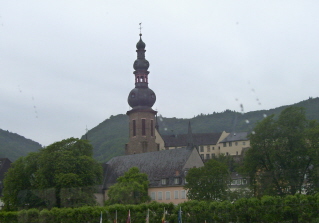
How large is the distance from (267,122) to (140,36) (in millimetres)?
58114

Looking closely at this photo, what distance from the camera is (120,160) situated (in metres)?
112

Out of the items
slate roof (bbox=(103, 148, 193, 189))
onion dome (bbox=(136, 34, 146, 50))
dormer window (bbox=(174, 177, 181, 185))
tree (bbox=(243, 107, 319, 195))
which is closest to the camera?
tree (bbox=(243, 107, 319, 195))

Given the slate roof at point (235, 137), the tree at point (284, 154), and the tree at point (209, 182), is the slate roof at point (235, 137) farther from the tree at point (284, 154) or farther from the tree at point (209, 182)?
the tree at point (209, 182)

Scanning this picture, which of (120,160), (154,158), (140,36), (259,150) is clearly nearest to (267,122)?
(259,150)

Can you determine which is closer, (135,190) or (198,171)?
(198,171)

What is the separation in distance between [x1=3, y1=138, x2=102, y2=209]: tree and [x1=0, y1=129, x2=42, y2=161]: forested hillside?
236ft

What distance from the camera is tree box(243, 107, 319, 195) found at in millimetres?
72938

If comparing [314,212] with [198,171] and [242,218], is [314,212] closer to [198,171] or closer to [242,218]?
[242,218]

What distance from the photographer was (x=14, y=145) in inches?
6570

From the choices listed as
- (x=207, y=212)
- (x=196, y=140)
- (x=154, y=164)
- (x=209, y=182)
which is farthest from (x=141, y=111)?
(x=207, y=212)

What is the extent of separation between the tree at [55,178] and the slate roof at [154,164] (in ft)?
50.9

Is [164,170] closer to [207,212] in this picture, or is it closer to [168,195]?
[168,195]

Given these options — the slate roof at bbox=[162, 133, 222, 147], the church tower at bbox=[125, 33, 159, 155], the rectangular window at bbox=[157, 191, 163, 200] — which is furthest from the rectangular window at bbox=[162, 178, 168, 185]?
the slate roof at bbox=[162, 133, 222, 147]

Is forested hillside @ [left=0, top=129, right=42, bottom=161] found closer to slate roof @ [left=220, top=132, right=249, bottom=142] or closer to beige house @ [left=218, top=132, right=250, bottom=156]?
beige house @ [left=218, top=132, right=250, bottom=156]
